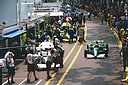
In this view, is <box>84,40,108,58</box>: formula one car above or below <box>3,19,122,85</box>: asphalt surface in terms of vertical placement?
above

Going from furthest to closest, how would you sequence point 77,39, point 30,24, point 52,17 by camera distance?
1. point 52,17
2. point 77,39
3. point 30,24

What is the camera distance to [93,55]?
84.2 feet

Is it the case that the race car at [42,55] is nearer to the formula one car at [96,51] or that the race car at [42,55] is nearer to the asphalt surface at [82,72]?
the asphalt surface at [82,72]

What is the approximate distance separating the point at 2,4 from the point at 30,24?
4066 mm

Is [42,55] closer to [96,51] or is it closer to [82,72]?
[82,72]

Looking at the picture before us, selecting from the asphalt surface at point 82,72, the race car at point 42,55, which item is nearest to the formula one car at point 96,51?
the asphalt surface at point 82,72

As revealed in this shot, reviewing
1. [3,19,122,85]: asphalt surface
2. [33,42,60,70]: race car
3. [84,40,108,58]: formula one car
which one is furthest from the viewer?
[84,40,108,58]: formula one car

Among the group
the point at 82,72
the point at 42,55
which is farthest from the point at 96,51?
the point at 82,72

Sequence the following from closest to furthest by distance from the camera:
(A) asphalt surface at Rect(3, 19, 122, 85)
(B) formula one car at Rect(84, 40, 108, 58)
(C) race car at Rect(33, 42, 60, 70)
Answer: (A) asphalt surface at Rect(3, 19, 122, 85), (C) race car at Rect(33, 42, 60, 70), (B) formula one car at Rect(84, 40, 108, 58)

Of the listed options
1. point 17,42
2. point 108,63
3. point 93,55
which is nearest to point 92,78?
point 108,63

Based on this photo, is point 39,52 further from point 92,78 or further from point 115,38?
point 115,38

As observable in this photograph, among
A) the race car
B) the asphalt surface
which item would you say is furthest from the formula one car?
the race car

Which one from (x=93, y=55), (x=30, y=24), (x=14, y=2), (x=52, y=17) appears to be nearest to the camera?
(x=93, y=55)

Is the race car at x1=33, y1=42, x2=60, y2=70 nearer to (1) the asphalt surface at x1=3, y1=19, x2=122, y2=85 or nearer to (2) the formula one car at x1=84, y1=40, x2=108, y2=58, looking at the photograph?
(1) the asphalt surface at x1=3, y1=19, x2=122, y2=85
